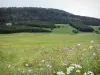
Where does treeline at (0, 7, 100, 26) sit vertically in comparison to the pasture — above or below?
above

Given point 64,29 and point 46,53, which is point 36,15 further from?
point 46,53

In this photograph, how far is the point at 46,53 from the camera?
3.42 m

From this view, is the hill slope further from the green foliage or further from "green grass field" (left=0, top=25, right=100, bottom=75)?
the green foliage

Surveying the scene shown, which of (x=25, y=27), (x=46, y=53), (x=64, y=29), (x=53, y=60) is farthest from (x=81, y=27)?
(x=53, y=60)

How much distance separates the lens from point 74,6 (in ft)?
15.6

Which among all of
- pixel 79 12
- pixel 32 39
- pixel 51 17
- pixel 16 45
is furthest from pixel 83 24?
pixel 16 45

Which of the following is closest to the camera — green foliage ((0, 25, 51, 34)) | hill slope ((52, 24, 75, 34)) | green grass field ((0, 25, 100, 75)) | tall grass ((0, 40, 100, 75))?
tall grass ((0, 40, 100, 75))

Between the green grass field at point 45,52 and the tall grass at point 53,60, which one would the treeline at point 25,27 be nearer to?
the green grass field at point 45,52

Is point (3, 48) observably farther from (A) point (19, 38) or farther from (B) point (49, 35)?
(B) point (49, 35)

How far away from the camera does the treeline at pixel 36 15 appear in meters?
4.34

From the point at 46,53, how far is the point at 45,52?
0.08 m

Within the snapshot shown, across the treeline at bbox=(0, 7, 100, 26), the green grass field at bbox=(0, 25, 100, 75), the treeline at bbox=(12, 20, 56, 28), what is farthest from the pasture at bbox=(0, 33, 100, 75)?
the treeline at bbox=(0, 7, 100, 26)

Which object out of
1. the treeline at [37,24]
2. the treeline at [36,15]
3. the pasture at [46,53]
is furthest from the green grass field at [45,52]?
the treeline at [36,15]

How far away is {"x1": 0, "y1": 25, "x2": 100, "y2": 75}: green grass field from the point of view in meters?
2.85
